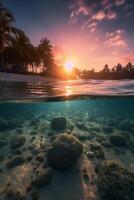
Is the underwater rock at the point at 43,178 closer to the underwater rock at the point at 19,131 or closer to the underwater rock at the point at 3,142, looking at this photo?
the underwater rock at the point at 3,142

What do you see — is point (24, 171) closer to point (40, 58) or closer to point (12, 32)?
point (12, 32)

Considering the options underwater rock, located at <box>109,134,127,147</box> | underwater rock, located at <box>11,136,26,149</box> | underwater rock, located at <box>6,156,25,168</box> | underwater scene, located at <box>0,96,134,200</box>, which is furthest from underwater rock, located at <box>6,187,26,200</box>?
underwater rock, located at <box>109,134,127,147</box>

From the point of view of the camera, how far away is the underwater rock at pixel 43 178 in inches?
420

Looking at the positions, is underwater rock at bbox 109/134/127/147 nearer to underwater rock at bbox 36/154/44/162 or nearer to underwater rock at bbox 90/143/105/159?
underwater rock at bbox 90/143/105/159

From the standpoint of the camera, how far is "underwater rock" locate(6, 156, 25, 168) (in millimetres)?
12498

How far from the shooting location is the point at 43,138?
17062mm

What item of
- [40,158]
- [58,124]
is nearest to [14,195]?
[40,158]

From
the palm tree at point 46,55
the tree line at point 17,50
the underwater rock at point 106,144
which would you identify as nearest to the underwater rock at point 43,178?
the underwater rock at point 106,144

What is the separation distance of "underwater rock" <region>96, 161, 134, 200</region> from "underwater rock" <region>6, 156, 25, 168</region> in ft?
18.3

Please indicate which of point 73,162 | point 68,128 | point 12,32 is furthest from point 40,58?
point 73,162

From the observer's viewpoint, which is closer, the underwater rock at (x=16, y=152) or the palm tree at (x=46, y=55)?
the underwater rock at (x=16, y=152)

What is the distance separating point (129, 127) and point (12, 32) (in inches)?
892

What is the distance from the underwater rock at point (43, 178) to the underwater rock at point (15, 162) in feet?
6.43

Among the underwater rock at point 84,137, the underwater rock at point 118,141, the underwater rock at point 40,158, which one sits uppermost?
the underwater rock at point 118,141
